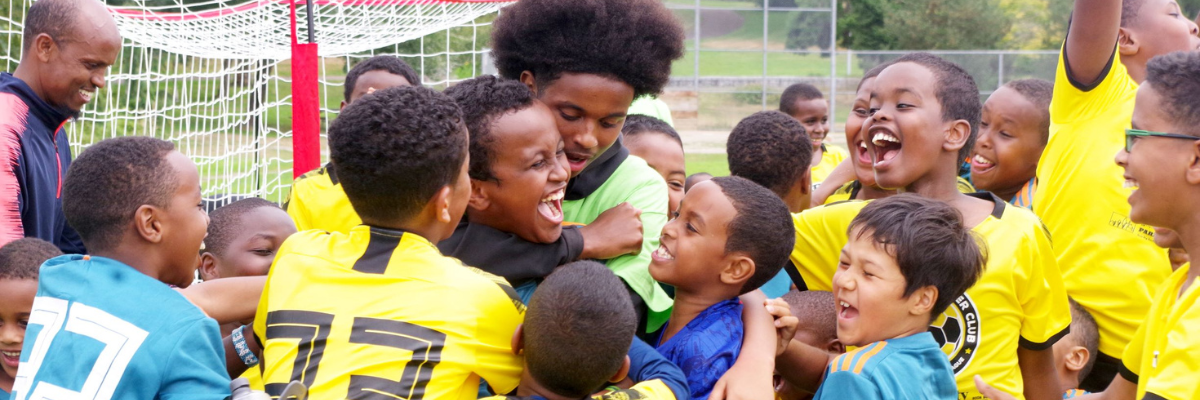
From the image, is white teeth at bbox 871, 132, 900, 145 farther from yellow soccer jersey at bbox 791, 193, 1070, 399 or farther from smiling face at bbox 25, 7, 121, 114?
smiling face at bbox 25, 7, 121, 114

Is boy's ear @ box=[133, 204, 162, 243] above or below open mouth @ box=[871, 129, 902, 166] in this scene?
below

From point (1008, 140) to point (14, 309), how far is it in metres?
3.86

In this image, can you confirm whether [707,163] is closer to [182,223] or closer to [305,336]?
[182,223]

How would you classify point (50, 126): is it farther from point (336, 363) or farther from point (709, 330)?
point (709, 330)

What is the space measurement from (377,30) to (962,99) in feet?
18.5

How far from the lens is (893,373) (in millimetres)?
2268

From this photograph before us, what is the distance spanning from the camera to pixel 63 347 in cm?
211

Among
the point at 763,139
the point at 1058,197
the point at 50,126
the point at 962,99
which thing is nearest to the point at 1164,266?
the point at 1058,197

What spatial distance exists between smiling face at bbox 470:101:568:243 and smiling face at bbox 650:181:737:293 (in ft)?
1.07

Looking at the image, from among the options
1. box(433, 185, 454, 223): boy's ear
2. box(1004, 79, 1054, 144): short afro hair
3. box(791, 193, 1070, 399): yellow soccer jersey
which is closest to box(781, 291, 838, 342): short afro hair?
box(791, 193, 1070, 399): yellow soccer jersey

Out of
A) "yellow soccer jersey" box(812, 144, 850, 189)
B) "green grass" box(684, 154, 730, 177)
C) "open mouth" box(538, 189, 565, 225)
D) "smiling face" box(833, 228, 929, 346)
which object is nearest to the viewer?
"smiling face" box(833, 228, 929, 346)

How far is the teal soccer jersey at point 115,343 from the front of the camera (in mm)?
2074

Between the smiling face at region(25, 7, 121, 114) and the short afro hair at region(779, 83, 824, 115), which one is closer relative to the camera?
the smiling face at region(25, 7, 121, 114)

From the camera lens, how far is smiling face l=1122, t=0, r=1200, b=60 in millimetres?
3836
